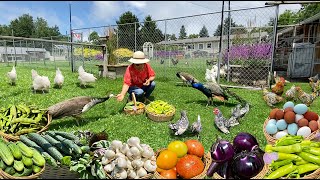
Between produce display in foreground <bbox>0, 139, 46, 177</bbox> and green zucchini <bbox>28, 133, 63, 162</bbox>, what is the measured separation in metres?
0.14

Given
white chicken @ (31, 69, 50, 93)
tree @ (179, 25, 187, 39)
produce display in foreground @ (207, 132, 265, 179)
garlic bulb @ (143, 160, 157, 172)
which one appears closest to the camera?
produce display in foreground @ (207, 132, 265, 179)

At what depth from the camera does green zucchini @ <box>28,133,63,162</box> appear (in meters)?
2.79

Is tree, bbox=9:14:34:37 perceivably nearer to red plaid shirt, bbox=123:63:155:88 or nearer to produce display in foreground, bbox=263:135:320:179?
red plaid shirt, bbox=123:63:155:88

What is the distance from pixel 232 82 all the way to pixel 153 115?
23.1ft

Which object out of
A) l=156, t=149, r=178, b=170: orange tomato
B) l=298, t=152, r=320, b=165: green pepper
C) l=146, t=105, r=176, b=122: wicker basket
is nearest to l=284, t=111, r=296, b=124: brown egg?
l=298, t=152, r=320, b=165: green pepper

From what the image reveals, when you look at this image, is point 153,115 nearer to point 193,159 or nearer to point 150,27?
point 193,159

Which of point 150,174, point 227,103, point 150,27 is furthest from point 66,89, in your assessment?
point 150,174

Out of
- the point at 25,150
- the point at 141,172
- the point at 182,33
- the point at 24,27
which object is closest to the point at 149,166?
the point at 141,172

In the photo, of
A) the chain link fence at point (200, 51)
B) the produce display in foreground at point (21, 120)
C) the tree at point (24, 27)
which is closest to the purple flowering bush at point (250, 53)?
the chain link fence at point (200, 51)

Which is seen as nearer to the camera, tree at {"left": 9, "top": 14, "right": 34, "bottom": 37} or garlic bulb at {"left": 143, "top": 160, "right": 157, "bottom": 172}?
garlic bulb at {"left": 143, "top": 160, "right": 157, "bottom": 172}

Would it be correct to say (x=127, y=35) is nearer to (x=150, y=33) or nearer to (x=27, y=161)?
(x=150, y=33)

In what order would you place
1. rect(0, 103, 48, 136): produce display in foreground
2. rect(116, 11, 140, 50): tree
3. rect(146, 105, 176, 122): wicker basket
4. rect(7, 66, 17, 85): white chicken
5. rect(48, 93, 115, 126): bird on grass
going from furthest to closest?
rect(116, 11, 140, 50): tree, rect(7, 66, 17, 85): white chicken, rect(146, 105, 176, 122): wicker basket, rect(48, 93, 115, 126): bird on grass, rect(0, 103, 48, 136): produce display in foreground

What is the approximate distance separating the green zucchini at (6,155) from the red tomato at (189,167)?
1.59 metres

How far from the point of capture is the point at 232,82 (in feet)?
38.3
